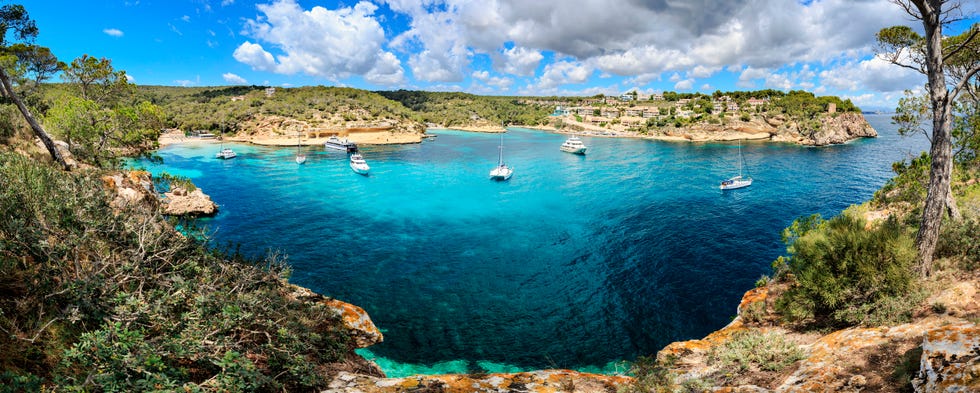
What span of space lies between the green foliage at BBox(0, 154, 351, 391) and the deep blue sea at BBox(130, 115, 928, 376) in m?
3.69

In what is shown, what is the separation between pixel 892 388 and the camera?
463 cm

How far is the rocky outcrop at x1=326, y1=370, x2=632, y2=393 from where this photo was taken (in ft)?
18.0

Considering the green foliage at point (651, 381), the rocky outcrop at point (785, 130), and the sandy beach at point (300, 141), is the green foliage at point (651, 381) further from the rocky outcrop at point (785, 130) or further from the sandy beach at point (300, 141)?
the rocky outcrop at point (785, 130)

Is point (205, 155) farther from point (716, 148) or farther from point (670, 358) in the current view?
point (716, 148)

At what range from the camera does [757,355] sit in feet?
21.9

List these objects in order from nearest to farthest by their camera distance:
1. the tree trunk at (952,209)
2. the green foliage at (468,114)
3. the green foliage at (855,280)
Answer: the green foliage at (855,280)
the tree trunk at (952,209)
the green foliage at (468,114)

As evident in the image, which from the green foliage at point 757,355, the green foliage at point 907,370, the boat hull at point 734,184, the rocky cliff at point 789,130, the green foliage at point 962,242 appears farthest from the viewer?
the rocky cliff at point 789,130

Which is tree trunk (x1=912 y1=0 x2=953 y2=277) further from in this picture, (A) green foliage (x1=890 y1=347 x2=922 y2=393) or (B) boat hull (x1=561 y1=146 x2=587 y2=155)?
(B) boat hull (x1=561 y1=146 x2=587 y2=155)

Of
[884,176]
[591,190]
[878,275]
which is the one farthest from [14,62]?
[884,176]

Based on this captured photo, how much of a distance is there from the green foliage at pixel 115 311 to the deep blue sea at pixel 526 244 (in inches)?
145

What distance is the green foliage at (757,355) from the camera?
636 cm

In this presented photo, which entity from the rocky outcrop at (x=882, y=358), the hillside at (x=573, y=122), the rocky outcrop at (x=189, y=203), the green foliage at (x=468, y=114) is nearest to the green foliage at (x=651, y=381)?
the rocky outcrop at (x=882, y=358)

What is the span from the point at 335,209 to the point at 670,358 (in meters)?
33.3

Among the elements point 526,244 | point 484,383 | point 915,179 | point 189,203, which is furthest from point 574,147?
point 484,383
